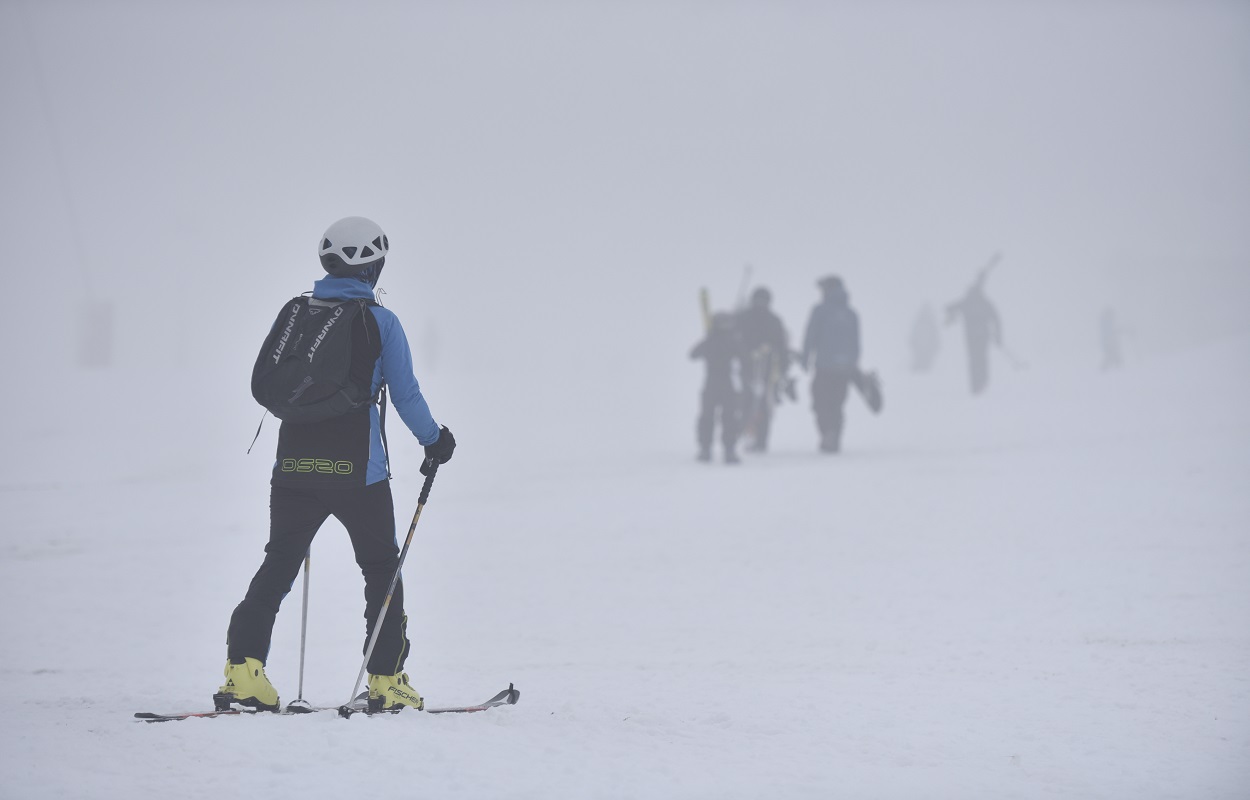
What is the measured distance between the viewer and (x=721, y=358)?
13.1 meters

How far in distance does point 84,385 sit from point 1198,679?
18.9 m

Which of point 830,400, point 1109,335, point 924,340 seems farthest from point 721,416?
point 924,340

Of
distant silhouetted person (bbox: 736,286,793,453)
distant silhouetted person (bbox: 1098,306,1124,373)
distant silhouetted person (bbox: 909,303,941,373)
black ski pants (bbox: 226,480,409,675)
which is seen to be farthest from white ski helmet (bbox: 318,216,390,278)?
distant silhouetted person (bbox: 909,303,941,373)

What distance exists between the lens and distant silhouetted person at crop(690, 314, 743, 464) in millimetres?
12993

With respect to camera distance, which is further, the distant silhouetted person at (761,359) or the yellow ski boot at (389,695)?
the distant silhouetted person at (761,359)

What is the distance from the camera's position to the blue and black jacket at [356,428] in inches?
146

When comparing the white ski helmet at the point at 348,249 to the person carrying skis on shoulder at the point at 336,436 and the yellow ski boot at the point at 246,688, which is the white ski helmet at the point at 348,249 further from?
the yellow ski boot at the point at 246,688

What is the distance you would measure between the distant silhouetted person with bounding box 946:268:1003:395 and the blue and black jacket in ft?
57.9

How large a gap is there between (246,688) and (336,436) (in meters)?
0.96

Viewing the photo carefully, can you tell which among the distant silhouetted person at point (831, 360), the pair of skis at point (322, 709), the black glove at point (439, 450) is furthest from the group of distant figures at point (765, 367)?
the black glove at point (439, 450)

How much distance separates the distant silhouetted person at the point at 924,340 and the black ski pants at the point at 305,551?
31583 millimetres

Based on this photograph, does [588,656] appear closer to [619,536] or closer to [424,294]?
[619,536]

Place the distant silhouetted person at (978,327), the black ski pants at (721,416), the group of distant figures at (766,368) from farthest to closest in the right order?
the distant silhouetted person at (978,327) → the group of distant figures at (766,368) → the black ski pants at (721,416)

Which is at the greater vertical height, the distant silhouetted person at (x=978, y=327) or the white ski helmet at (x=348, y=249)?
the distant silhouetted person at (x=978, y=327)
